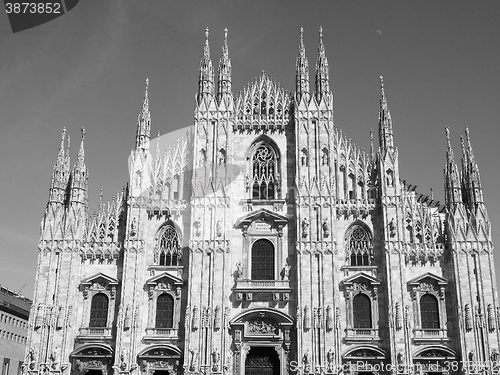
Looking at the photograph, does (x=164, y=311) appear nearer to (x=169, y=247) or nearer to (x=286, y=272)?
(x=169, y=247)

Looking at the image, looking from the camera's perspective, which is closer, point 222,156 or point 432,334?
point 432,334

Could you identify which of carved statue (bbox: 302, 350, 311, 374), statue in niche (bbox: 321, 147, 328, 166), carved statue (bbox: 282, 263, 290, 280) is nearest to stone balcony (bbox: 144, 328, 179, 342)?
carved statue (bbox: 282, 263, 290, 280)

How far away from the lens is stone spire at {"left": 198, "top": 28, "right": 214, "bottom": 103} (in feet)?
158

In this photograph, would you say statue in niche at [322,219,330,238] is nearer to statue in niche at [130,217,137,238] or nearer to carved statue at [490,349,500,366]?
carved statue at [490,349,500,366]

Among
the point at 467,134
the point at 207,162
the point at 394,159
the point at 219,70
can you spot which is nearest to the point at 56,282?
the point at 207,162

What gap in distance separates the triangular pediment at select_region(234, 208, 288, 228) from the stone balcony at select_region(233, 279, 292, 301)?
422 cm

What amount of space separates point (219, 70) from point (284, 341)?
20.7 metres

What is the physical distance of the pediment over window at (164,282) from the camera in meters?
44.0

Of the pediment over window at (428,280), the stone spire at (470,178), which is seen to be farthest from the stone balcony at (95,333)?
the stone spire at (470,178)

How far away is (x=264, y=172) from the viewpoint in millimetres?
47031

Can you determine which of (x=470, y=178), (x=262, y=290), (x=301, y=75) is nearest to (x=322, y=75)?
(x=301, y=75)

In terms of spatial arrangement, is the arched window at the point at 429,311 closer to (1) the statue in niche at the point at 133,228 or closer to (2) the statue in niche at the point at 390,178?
(2) the statue in niche at the point at 390,178

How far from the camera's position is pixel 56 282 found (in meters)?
44.0

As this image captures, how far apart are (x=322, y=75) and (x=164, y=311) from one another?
825 inches
